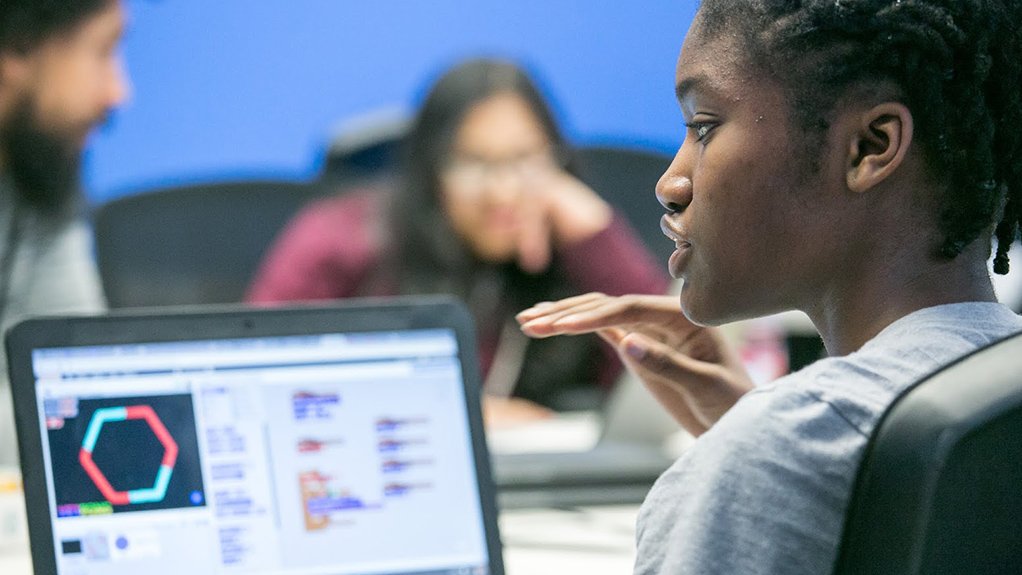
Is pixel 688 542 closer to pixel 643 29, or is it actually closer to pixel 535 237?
pixel 535 237

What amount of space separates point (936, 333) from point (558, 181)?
2.16m

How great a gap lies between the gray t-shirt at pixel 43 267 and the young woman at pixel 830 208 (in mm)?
1654

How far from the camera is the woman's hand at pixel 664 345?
2.83 ft

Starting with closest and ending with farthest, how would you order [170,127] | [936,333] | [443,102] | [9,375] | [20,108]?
1. [936,333]
2. [9,375]
3. [20,108]
4. [443,102]
5. [170,127]

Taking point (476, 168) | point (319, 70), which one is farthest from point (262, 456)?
point (319, 70)

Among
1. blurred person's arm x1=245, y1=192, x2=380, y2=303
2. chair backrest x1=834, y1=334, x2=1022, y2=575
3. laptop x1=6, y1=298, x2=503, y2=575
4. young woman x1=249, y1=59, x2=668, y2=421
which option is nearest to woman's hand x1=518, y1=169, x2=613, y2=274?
young woman x1=249, y1=59, x2=668, y2=421

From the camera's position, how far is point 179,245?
2666 millimetres

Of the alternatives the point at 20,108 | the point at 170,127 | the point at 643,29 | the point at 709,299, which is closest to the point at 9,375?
the point at 709,299

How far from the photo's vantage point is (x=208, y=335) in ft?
3.14

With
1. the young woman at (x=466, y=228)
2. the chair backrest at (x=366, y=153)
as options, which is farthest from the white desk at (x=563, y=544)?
the chair backrest at (x=366, y=153)

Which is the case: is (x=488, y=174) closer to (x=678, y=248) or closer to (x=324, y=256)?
(x=324, y=256)

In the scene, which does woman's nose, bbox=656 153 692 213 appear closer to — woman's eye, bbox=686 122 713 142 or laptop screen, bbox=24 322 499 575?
woman's eye, bbox=686 122 713 142

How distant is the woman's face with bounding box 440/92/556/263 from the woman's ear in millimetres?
1964

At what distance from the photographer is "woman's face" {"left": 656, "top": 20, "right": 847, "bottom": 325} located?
67 centimetres
